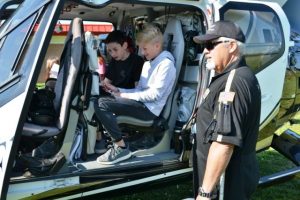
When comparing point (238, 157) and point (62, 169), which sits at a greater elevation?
point (238, 157)

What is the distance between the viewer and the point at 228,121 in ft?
8.23

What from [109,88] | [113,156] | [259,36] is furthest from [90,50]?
[259,36]

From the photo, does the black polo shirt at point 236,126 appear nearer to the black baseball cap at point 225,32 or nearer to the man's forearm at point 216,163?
the man's forearm at point 216,163

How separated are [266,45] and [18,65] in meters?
2.24

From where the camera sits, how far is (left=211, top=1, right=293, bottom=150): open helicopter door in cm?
408

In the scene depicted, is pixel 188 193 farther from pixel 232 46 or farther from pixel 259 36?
pixel 232 46

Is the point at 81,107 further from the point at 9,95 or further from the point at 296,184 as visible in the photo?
the point at 296,184

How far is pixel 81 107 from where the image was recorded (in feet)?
11.2

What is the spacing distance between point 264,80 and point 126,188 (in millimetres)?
1567

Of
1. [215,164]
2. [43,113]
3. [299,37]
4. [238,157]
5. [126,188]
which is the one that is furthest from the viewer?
[299,37]

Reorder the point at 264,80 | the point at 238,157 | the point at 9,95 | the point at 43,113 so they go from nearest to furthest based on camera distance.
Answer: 1. the point at 238,157
2. the point at 9,95
3. the point at 43,113
4. the point at 264,80

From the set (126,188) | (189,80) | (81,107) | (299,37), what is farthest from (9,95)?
(299,37)

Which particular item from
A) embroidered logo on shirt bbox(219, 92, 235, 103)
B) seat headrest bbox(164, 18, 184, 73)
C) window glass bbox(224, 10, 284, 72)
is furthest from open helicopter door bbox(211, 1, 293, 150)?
embroidered logo on shirt bbox(219, 92, 235, 103)

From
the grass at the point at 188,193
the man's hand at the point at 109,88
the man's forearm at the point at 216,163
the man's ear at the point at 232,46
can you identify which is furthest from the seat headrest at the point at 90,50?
the grass at the point at 188,193
